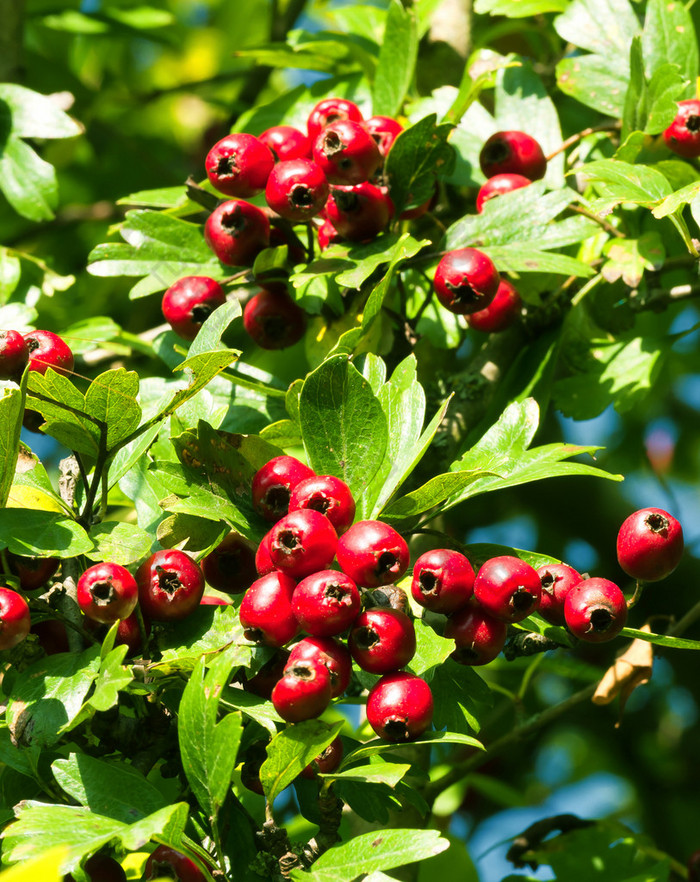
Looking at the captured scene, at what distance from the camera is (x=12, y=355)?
1228 mm

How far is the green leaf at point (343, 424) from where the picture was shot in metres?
1.18

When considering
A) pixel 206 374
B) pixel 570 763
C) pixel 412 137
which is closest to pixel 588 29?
pixel 412 137

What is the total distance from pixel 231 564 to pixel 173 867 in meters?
0.36

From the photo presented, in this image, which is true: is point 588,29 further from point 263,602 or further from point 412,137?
point 263,602

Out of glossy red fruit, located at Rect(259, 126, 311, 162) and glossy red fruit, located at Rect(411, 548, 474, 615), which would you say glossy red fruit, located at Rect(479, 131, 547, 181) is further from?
glossy red fruit, located at Rect(411, 548, 474, 615)

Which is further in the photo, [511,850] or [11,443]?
[511,850]

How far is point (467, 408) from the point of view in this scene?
1.70m

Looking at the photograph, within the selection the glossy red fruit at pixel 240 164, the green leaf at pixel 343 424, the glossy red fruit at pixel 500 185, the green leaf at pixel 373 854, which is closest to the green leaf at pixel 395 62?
the glossy red fruit at pixel 500 185

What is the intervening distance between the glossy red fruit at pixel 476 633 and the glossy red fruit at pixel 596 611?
80mm

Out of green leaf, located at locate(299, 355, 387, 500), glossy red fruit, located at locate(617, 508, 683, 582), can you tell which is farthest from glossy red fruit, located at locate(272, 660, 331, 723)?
glossy red fruit, located at locate(617, 508, 683, 582)

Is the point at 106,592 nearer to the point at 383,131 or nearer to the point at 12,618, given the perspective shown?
the point at 12,618

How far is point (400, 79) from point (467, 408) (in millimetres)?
595

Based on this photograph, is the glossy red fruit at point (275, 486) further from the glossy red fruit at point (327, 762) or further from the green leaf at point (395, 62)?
the green leaf at point (395, 62)

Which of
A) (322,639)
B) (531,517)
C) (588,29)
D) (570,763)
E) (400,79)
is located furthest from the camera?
(570,763)
